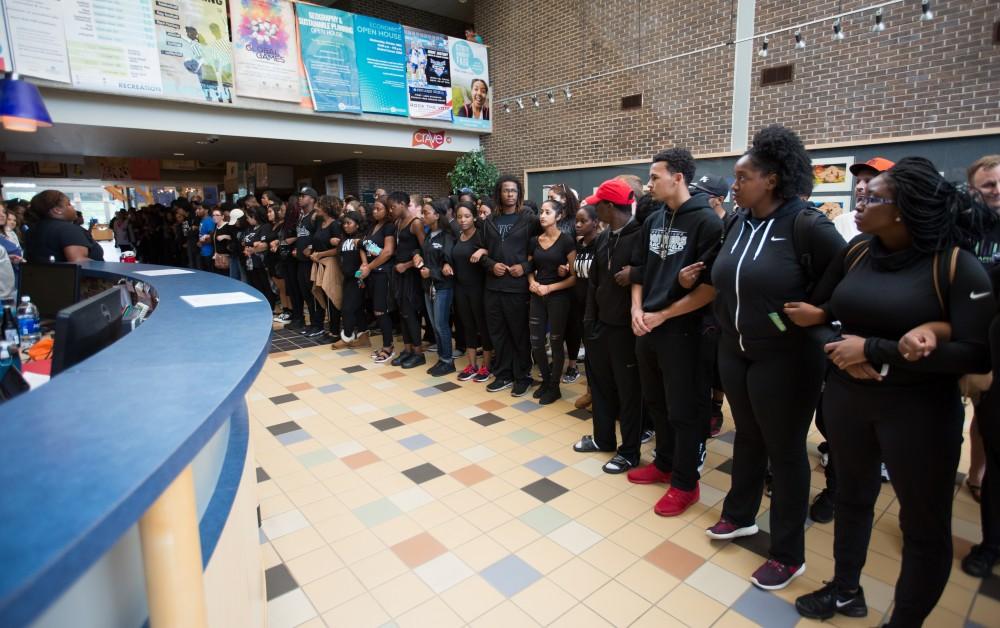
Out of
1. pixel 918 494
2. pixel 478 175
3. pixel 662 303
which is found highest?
pixel 478 175

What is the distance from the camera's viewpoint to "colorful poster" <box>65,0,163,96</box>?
244 inches

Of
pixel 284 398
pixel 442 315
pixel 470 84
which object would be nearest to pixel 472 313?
pixel 442 315

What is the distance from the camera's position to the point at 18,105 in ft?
11.5

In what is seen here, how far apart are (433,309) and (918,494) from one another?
3.83 m

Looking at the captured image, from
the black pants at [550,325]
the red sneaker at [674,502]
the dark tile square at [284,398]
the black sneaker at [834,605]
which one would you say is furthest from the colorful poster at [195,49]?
the black sneaker at [834,605]

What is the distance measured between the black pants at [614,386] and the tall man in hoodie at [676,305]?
7.9 inches

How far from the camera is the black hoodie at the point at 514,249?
4059mm

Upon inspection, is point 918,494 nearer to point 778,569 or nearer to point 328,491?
point 778,569

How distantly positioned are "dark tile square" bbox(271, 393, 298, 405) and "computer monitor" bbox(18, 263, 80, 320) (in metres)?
1.63

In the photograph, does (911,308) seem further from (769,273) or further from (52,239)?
(52,239)

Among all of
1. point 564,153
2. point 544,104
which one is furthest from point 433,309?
point 544,104

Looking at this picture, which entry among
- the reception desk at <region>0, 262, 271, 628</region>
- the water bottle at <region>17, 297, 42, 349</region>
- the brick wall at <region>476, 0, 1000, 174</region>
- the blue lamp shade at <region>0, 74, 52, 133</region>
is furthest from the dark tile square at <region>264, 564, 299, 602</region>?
the brick wall at <region>476, 0, 1000, 174</region>

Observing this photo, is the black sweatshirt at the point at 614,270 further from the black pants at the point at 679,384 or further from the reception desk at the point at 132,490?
the reception desk at the point at 132,490

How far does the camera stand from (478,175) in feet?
33.0
